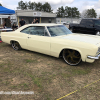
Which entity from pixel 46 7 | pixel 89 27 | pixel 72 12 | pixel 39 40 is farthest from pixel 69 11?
pixel 39 40

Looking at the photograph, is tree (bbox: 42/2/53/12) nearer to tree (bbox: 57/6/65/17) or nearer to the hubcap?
tree (bbox: 57/6/65/17)

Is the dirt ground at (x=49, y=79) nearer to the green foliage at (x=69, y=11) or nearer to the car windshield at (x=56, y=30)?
the car windshield at (x=56, y=30)

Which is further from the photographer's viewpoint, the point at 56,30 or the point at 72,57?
the point at 56,30

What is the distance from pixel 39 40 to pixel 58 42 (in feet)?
2.94

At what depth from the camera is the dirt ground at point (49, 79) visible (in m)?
2.41

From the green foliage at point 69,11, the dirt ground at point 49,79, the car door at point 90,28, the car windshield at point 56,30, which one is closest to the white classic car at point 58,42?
the car windshield at point 56,30

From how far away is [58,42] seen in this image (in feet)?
12.9

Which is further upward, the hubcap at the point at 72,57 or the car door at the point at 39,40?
the car door at the point at 39,40

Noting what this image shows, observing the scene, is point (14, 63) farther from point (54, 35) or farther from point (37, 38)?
point (54, 35)

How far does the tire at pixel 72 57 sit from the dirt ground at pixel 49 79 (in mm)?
161

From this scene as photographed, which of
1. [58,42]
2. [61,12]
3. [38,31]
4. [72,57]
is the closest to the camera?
[72,57]

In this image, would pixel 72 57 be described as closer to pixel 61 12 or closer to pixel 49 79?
pixel 49 79

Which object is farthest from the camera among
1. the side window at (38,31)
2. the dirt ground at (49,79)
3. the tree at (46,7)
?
A: the tree at (46,7)

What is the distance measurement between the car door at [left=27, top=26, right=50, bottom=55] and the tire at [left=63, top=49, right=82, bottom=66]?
0.74 m
